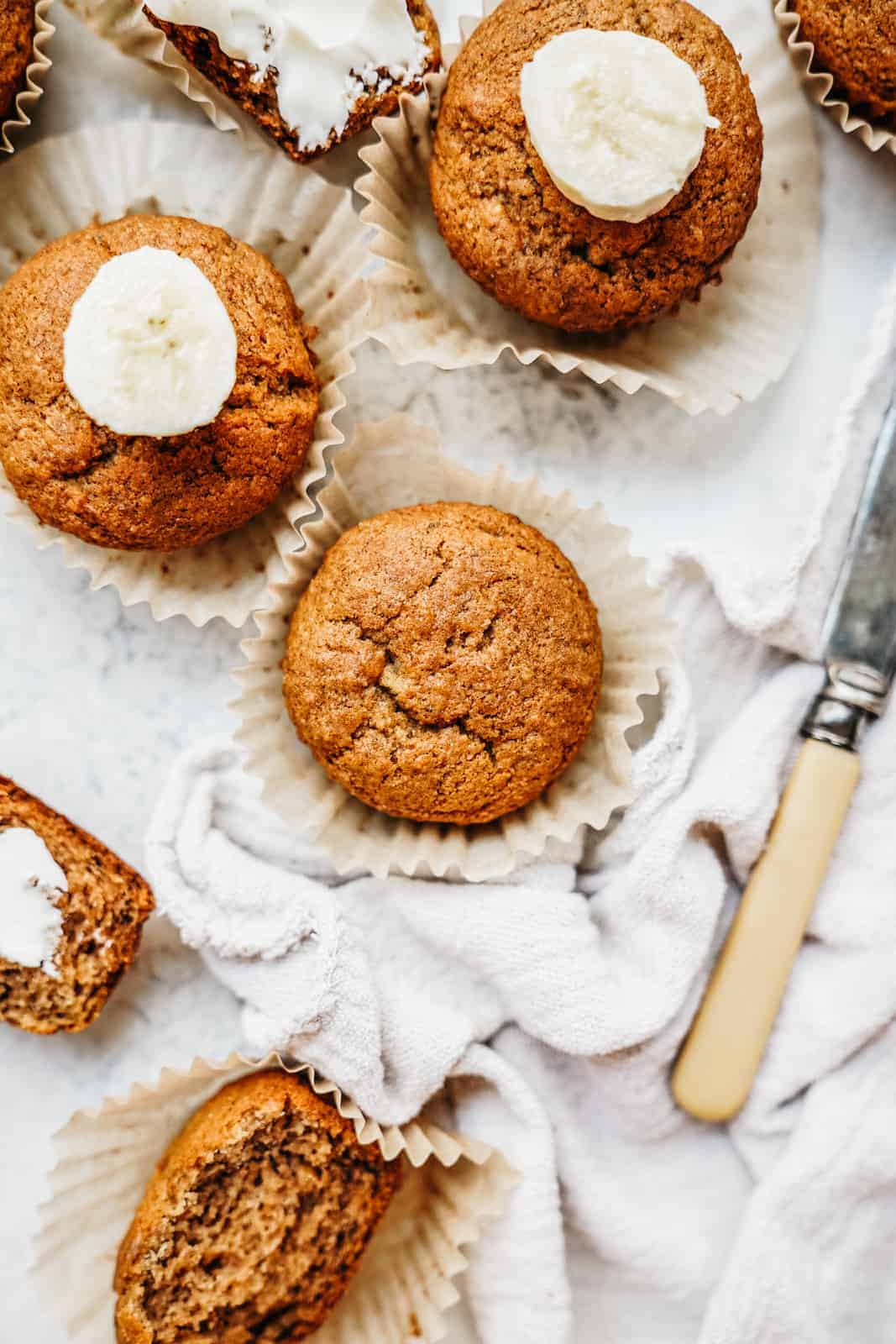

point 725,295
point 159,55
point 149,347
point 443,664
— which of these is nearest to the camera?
point 149,347

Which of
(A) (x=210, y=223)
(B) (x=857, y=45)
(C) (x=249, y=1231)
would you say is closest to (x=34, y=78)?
(A) (x=210, y=223)

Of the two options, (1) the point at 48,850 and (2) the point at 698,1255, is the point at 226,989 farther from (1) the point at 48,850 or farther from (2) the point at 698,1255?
(2) the point at 698,1255

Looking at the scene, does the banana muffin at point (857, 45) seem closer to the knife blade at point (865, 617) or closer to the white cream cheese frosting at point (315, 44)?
the knife blade at point (865, 617)

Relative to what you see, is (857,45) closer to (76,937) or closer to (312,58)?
(312,58)

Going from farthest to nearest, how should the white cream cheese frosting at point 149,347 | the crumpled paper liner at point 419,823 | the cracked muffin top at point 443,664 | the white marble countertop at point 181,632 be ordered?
the white marble countertop at point 181,632
the crumpled paper liner at point 419,823
the cracked muffin top at point 443,664
the white cream cheese frosting at point 149,347

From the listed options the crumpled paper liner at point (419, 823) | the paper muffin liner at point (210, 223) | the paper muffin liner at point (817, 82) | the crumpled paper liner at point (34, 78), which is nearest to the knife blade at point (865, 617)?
the crumpled paper liner at point (419, 823)

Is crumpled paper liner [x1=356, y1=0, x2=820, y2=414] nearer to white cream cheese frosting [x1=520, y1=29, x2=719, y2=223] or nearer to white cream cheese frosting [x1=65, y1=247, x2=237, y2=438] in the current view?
white cream cheese frosting [x1=520, y1=29, x2=719, y2=223]

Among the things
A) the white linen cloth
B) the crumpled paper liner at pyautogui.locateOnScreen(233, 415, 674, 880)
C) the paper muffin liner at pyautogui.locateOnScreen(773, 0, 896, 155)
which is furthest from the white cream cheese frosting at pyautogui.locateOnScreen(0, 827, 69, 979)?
the paper muffin liner at pyautogui.locateOnScreen(773, 0, 896, 155)
